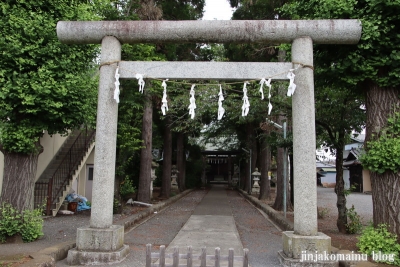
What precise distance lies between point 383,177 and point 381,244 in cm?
122

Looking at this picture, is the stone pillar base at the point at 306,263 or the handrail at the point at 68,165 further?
the handrail at the point at 68,165

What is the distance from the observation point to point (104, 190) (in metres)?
6.26

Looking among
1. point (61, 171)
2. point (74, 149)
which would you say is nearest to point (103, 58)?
point (61, 171)

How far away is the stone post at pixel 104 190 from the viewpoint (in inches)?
236

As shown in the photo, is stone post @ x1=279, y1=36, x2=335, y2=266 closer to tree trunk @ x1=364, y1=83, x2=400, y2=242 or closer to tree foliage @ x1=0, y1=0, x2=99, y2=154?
tree trunk @ x1=364, y1=83, x2=400, y2=242

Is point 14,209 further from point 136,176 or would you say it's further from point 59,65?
point 136,176

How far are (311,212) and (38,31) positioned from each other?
666 centimetres

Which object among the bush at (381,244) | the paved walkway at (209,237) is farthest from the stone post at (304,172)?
the paved walkway at (209,237)

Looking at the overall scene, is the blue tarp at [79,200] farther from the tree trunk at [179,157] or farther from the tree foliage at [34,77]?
the tree trunk at [179,157]

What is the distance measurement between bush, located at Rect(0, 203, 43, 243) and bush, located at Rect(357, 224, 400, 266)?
22.0 feet

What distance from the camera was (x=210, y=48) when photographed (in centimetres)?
2069

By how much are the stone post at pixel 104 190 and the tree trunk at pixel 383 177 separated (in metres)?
5.00

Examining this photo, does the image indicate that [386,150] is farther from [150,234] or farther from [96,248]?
[150,234]

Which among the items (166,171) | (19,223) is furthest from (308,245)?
(166,171)
